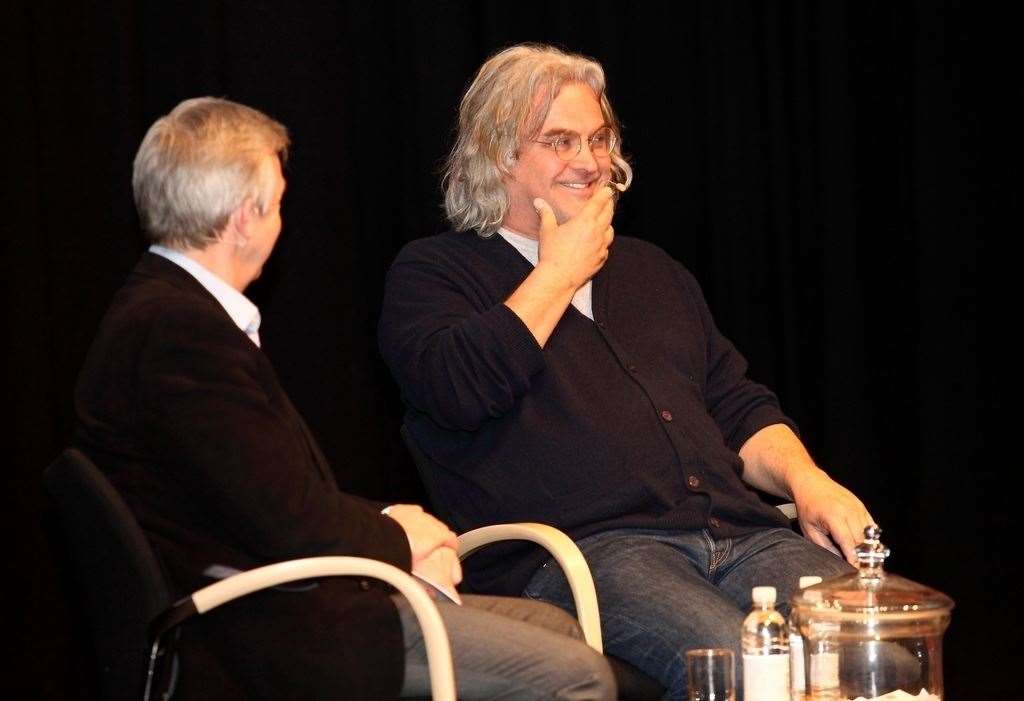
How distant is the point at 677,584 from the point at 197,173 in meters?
0.97

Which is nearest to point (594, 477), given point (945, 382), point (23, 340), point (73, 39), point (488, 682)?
point (488, 682)

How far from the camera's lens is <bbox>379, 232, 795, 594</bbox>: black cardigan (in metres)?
2.30

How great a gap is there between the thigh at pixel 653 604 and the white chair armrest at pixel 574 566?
0.05 m

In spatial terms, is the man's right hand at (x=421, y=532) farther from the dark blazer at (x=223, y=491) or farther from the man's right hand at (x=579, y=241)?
the man's right hand at (x=579, y=241)

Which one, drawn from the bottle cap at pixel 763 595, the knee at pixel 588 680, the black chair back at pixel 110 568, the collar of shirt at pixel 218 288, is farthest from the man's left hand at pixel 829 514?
the black chair back at pixel 110 568

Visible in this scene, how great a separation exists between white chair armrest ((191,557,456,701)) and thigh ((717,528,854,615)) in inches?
26.6

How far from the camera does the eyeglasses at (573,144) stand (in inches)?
104

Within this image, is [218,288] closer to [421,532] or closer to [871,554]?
[421,532]

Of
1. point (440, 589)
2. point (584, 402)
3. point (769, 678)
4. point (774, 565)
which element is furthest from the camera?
point (584, 402)

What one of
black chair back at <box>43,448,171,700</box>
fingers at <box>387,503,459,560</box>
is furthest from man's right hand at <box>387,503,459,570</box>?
black chair back at <box>43,448,171,700</box>

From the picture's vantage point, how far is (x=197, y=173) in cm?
187

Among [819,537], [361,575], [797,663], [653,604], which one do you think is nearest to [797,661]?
[797,663]

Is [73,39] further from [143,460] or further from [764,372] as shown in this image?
[764,372]

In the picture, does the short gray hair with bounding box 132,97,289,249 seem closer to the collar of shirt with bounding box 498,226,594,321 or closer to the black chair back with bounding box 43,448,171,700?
the black chair back with bounding box 43,448,171,700
